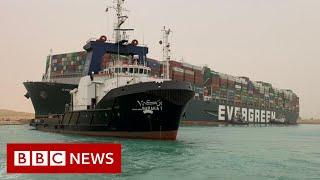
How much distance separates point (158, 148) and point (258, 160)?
705 cm

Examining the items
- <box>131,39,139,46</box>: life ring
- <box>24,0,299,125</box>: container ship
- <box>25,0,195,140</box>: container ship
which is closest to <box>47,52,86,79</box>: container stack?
<box>24,0,299,125</box>: container ship

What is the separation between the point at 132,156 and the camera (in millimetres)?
22688

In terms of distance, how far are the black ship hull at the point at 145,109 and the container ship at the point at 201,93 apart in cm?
1015

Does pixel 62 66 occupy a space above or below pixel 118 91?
above

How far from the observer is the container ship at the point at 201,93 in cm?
6197

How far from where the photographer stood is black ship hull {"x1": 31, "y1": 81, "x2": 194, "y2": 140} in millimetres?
32344

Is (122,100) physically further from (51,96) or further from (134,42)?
(51,96)

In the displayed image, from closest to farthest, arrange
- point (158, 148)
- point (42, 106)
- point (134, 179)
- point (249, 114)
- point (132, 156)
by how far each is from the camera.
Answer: point (134, 179), point (132, 156), point (158, 148), point (42, 106), point (249, 114)

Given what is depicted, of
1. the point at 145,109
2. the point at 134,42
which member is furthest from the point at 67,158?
the point at 134,42

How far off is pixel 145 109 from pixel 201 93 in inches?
2802

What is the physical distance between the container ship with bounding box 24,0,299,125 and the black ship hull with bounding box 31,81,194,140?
10154 mm

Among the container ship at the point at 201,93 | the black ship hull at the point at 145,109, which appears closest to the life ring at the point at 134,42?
the container ship at the point at 201,93

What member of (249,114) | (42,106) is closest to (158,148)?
(42,106)

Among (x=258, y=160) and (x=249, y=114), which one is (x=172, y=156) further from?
(x=249, y=114)
